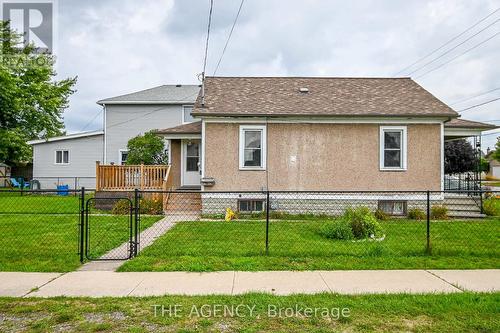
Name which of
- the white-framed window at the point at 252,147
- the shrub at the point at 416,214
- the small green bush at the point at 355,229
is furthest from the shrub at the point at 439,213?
the white-framed window at the point at 252,147

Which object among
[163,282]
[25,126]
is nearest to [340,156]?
[163,282]

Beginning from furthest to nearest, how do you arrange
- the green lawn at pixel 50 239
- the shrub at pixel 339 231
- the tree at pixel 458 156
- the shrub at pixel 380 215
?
the tree at pixel 458 156
the shrub at pixel 380 215
the shrub at pixel 339 231
the green lawn at pixel 50 239

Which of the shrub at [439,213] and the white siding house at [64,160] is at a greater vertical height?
the white siding house at [64,160]

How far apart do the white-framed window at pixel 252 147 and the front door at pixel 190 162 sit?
4.01 m

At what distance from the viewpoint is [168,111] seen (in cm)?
2527

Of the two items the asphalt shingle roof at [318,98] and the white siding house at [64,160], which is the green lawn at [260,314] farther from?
the white siding house at [64,160]

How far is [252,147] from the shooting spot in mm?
13617

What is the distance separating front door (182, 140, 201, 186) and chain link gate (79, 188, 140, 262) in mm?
3747

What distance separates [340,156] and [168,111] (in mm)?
15382

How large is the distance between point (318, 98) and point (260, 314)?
38.2 ft

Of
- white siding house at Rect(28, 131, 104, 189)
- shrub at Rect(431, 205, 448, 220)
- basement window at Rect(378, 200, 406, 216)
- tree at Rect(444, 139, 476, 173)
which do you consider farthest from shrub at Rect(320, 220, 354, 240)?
tree at Rect(444, 139, 476, 173)

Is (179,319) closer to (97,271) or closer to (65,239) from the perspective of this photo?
(97,271)

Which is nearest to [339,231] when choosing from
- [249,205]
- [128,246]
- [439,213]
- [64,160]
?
[128,246]

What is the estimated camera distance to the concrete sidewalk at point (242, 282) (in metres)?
5.20
